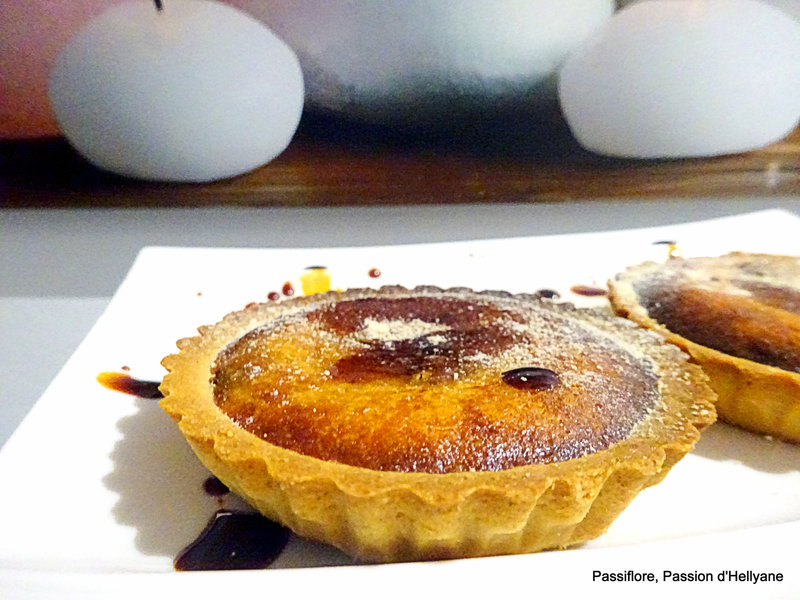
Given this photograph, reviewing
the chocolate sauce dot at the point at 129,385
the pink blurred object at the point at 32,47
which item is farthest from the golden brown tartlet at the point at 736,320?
the pink blurred object at the point at 32,47

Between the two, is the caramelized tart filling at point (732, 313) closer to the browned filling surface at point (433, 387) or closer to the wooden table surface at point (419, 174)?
the browned filling surface at point (433, 387)

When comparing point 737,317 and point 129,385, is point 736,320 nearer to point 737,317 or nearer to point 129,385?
point 737,317

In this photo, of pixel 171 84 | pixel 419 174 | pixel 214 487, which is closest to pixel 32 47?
pixel 171 84

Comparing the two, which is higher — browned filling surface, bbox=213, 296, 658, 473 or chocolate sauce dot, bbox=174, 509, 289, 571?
browned filling surface, bbox=213, 296, 658, 473

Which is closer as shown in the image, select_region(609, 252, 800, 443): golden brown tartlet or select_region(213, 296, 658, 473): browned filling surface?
select_region(213, 296, 658, 473): browned filling surface

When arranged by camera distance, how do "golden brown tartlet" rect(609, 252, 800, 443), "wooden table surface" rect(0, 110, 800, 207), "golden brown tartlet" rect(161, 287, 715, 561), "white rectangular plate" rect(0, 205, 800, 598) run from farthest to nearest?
"wooden table surface" rect(0, 110, 800, 207), "golden brown tartlet" rect(609, 252, 800, 443), "golden brown tartlet" rect(161, 287, 715, 561), "white rectangular plate" rect(0, 205, 800, 598)

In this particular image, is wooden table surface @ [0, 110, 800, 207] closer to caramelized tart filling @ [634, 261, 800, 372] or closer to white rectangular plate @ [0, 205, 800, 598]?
white rectangular plate @ [0, 205, 800, 598]

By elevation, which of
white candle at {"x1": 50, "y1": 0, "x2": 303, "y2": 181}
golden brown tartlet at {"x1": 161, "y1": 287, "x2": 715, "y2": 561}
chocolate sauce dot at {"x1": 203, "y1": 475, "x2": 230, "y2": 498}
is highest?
white candle at {"x1": 50, "y1": 0, "x2": 303, "y2": 181}

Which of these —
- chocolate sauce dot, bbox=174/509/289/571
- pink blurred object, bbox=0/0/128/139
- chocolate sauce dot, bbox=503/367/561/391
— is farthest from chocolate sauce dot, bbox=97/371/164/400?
pink blurred object, bbox=0/0/128/139
